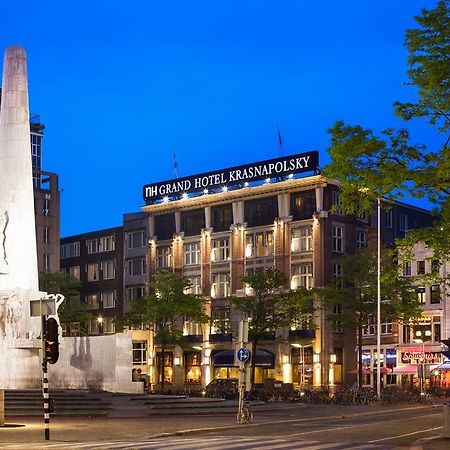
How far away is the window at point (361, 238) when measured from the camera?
101 m

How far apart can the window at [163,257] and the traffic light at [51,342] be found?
82.0m

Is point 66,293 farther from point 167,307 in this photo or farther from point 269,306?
point 269,306

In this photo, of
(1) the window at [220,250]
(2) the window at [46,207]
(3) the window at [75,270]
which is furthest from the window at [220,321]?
(2) the window at [46,207]

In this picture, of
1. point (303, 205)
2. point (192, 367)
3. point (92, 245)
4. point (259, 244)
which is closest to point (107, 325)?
→ point (92, 245)

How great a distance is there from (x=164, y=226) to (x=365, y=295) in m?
36.9

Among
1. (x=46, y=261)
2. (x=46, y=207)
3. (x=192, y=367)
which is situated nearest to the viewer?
(x=192, y=367)

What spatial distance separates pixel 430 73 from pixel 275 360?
73346 mm

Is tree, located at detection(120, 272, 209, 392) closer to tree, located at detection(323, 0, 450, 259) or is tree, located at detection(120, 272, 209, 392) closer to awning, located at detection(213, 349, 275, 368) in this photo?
awning, located at detection(213, 349, 275, 368)

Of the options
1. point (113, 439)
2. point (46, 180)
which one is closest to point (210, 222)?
point (46, 180)

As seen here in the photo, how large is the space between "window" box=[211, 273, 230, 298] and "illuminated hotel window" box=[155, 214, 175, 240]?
29.5 ft

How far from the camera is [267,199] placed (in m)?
102

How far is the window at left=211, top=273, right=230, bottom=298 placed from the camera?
342 ft

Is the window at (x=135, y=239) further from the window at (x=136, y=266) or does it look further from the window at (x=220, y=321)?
the window at (x=220, y=321)

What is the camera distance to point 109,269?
118562 mm
